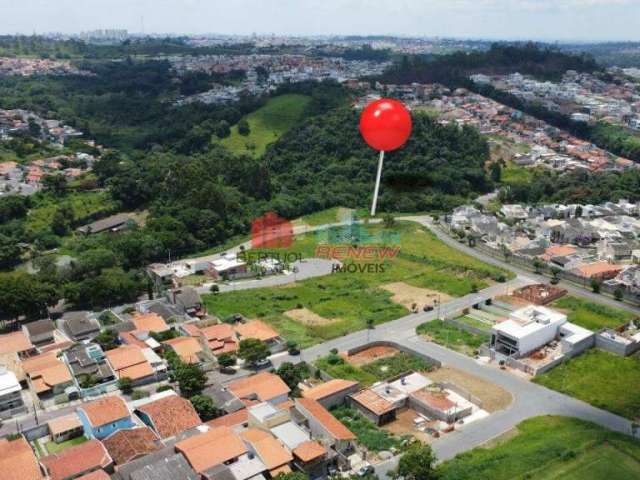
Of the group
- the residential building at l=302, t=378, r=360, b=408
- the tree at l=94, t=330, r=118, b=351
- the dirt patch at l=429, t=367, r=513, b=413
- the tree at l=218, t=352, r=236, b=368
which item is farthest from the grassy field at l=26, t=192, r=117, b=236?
the dirt patch at l=429, t=367, r=513, b=413

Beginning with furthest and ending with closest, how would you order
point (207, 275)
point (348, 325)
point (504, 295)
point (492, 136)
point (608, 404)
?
point (492, 136) < point (207, 275) < point (504, 295) < point (348, 325) < point (608, 404)

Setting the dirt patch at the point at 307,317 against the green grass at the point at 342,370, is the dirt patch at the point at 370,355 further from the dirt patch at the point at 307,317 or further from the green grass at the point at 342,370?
the dirt patch at the point at 307,317

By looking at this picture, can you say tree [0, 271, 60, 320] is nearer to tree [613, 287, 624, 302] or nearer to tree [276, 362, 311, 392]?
tree [276, 362, 311, 392]

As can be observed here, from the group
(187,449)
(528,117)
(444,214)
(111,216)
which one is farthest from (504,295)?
(528,117)

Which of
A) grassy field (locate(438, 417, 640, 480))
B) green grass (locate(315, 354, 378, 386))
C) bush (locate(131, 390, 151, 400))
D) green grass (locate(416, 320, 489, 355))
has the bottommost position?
bush (locate(131, 390, 151, 400))

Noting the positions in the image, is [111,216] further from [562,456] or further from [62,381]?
[562,456]

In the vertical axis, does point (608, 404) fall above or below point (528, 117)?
below

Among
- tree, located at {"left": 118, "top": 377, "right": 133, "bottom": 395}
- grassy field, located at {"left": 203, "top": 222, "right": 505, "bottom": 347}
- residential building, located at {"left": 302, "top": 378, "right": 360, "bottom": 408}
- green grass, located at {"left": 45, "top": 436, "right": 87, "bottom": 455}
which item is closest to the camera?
green grass, located at {"left": 45, "top": 436, "right": 87, "bottom": 455}

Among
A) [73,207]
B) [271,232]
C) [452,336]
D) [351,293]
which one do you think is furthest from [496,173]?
[73,207]
